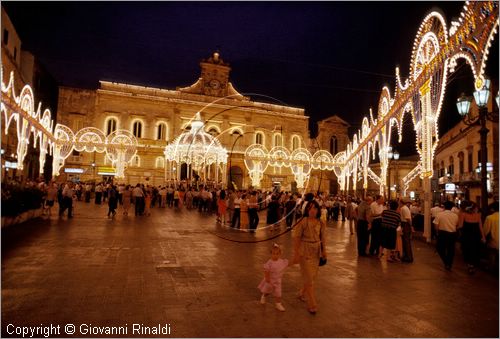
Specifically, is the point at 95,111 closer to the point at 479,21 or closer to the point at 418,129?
the point at 418,129

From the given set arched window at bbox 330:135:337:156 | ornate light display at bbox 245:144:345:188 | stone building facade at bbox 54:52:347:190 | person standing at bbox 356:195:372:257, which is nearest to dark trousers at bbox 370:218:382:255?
person standing at bbox 356:195:372:257

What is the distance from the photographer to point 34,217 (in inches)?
571

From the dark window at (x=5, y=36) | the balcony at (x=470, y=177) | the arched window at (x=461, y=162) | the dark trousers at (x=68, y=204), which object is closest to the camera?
the dark trousers at (x=68, y=204)

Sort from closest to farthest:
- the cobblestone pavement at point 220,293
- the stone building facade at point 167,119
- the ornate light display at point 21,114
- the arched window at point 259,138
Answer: the cobblestone pavement at point 220,293, the ornate light display at point 21,114, the stone building facade at point 167,119, the arched window at point 259,138

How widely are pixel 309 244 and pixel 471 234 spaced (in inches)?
186

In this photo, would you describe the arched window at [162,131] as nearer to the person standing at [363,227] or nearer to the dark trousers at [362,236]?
the person standing at [363,227]

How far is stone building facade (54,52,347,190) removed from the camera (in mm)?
39875

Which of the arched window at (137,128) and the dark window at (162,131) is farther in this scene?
the dark window at (162,131)

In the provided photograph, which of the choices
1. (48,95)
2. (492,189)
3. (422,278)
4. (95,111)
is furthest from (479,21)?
(48,95)

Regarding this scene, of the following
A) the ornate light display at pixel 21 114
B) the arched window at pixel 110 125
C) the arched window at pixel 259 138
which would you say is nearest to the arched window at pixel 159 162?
the arched window at pixel 110 125

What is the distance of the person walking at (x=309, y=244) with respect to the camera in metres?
4.88

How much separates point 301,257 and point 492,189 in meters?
20.3

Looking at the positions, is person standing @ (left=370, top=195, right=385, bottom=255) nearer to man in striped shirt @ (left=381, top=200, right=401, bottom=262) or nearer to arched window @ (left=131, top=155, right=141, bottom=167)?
man in striped shirt @ (left=381, top=200, right=401, bottom=262)

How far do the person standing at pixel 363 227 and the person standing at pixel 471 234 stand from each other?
6.97 ft
